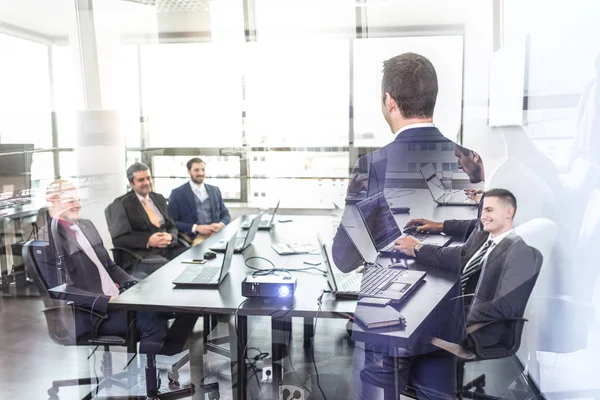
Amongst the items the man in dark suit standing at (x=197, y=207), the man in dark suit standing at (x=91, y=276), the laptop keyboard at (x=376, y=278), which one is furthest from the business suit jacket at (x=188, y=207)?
the laptop keyboard at (x=376, y=278)

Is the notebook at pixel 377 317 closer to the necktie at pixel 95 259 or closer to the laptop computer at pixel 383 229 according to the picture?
the laptop computer at pixel 383 229

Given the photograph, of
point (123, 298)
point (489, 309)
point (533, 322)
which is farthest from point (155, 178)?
point (533, 322)

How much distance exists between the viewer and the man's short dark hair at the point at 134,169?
3.12 meters

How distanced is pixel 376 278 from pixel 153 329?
1.24 meters

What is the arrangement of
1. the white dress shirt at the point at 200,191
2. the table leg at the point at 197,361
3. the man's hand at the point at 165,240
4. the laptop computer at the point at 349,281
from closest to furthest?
the laptop computer at the point at 349,281 < the table leg at the point at 197,361 < the white dress shirt at the point at 200,191 < the man's hand at the point at 165,240

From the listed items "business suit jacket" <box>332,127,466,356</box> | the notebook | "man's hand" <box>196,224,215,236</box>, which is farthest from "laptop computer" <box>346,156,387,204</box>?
"man's hand" <box>196,224,215,236</box>

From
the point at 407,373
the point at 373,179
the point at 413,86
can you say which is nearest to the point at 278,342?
the point at 407,373

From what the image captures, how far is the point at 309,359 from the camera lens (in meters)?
2.68

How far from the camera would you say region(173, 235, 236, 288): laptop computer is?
227cm

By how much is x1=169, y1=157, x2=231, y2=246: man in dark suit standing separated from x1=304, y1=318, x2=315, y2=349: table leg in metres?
0.89

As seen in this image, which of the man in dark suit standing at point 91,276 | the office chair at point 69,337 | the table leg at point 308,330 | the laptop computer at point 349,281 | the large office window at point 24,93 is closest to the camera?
the laptop computer at point 349,281

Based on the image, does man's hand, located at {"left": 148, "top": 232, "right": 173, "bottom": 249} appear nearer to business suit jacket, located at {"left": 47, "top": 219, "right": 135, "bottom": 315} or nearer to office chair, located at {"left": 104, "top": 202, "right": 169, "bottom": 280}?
office chair, located at {"left": 104, "top": 202, "right": 169, "bottom": 280}

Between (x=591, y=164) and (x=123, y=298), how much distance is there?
2.03 meters

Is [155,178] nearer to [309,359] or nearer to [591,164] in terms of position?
[309,359]
